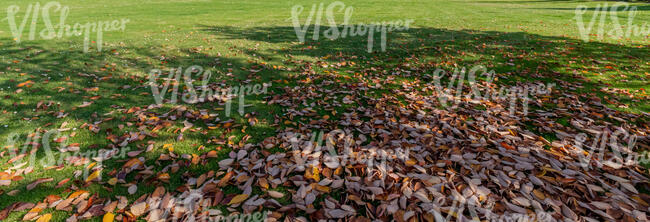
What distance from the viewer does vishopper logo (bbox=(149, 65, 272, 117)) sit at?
222 inches

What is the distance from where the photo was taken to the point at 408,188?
3.22 metres

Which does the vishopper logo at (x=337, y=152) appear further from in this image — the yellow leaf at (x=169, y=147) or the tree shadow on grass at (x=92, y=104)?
the yellow leaf at (x=169, y=147)

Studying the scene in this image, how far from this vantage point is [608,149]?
4.01 metres

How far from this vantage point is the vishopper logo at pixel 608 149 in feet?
12.2

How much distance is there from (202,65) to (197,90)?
2.06m

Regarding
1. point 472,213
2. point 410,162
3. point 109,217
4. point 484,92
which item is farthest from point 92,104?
point 484,92

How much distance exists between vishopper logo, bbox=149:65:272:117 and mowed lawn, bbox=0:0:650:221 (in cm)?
20

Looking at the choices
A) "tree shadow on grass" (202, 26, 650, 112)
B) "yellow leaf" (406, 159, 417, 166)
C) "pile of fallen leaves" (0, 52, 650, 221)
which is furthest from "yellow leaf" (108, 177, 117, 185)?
"tree shadow on grass" (202, 26, 650, 112)

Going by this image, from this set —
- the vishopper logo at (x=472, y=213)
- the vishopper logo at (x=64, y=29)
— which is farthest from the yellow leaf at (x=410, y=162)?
the vishopper logo at (x=64, y=29)

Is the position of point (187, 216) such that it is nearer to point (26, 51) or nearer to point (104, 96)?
point (104, 96)

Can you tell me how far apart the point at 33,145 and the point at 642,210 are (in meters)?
7.68

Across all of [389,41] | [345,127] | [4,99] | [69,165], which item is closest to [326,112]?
[345,127]

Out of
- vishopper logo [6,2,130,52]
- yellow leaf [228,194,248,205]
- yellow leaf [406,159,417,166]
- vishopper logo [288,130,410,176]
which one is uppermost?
vishopper logo [6,2,130,52]

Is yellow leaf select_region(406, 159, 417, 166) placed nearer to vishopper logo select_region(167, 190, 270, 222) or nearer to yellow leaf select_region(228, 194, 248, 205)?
vishopper logo select_region(167, 190, 270, 222)
